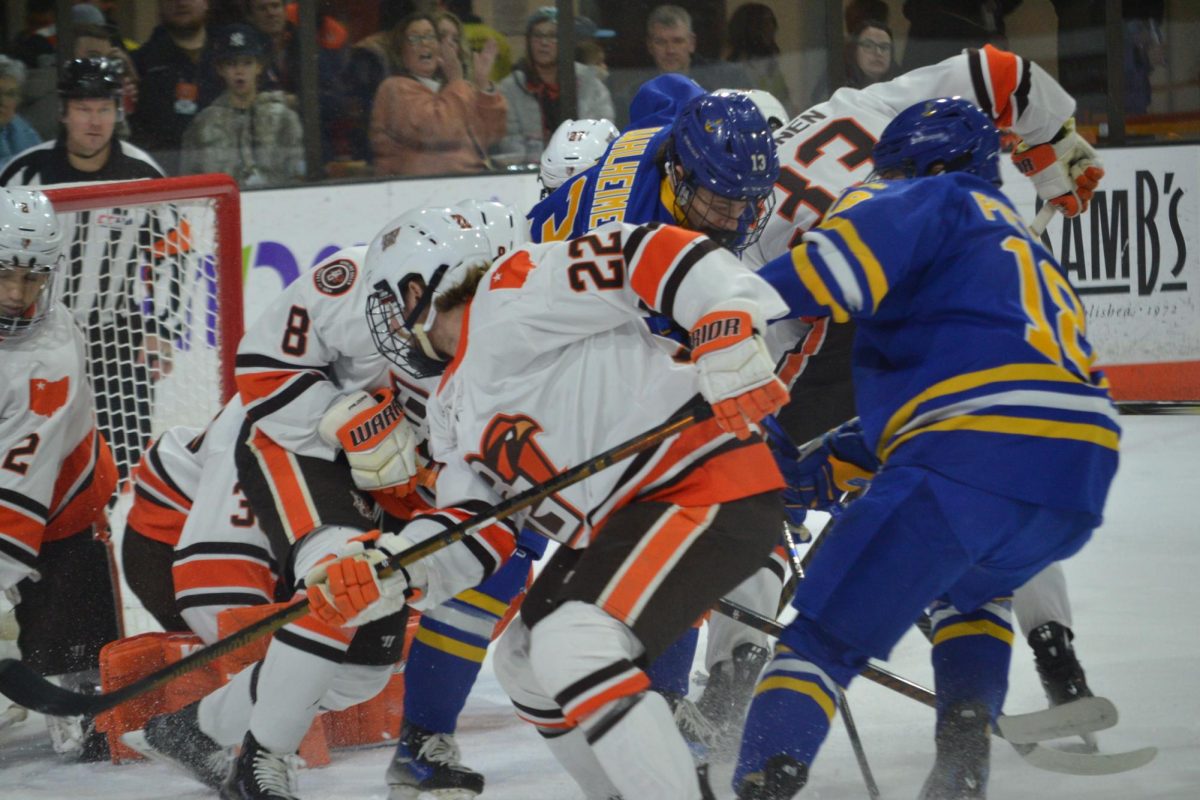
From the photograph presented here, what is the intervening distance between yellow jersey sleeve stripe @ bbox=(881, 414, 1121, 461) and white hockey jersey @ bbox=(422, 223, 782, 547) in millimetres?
275

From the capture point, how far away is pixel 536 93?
5.69 m

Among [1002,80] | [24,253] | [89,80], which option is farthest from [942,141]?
[89,80]

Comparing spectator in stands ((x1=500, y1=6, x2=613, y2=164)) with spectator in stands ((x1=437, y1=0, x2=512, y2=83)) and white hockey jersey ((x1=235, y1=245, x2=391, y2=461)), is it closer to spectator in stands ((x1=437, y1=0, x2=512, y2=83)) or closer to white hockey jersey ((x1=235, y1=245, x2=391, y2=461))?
spectator in stands ((x1=437, y1=0, x2=512, y2=83))

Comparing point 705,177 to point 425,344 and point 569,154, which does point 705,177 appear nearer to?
point 425,344

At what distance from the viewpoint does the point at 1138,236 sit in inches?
222

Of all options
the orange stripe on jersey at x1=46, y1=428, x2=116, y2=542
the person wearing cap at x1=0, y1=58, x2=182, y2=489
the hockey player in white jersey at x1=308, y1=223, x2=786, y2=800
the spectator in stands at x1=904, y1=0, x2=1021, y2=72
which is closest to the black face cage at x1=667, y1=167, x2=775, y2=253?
the hockey player in white jersey at x1=308, y1=223, x2=786, y2=800

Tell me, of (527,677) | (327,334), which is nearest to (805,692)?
(527,677)

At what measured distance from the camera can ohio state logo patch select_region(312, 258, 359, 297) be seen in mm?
2674

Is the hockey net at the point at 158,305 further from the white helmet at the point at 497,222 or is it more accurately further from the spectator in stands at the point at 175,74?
the spectator in stands at the point at 175,74

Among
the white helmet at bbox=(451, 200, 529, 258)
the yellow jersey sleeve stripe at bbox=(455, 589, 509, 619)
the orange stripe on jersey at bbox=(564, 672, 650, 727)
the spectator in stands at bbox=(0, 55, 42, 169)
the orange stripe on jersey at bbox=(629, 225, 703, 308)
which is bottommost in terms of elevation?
the yellow jersey sleeve stripe at bbox=(455, 589, 509, 619)

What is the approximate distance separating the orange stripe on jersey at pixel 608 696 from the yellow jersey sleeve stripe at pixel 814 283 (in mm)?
590

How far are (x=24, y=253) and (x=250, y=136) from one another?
105 inches

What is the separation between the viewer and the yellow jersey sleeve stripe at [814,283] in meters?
2.12

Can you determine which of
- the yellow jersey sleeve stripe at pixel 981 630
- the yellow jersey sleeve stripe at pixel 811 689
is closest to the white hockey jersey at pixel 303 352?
the yellow jersey sleeve stripe at pixel 811 689
